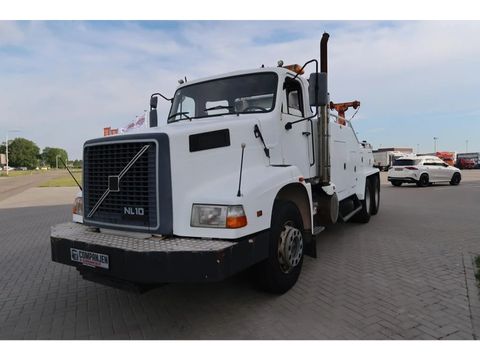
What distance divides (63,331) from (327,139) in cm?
407

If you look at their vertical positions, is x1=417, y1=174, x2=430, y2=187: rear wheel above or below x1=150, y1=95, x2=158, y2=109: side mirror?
below

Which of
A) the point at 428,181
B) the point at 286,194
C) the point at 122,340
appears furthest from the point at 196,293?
the point at 428,181

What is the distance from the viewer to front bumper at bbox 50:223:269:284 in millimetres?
3002

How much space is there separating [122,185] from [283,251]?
1.82 metres

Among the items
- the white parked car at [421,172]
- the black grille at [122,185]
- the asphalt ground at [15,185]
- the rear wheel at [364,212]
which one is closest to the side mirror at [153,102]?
the black grille at [122,185]

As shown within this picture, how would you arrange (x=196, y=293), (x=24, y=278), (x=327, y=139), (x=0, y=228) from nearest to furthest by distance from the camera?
(x=196, y=293) → (x=24, y=278) → (x=327, y=139) → (x=0, y=228)

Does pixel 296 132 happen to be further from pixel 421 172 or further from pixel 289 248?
pixel 421 172

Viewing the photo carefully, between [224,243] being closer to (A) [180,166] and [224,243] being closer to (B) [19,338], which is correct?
(A) [180,166]

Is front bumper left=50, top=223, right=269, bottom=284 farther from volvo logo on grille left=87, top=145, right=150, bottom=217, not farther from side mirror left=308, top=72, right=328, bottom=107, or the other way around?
side mirror left=308, top=72, right=328, bottom=107

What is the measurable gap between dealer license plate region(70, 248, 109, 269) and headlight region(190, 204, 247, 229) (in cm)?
85

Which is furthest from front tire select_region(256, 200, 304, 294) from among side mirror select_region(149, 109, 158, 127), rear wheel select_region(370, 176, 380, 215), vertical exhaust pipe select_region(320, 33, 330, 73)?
rear wheel select_region(370, 176, 380, 215)

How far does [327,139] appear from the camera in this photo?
542cm

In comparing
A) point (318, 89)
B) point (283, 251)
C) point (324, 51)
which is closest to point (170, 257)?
point (283, 251)

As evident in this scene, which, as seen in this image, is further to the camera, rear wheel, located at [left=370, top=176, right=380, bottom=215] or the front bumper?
rear wheel, located at [left=370, top=176, right=380, bottom=215]
